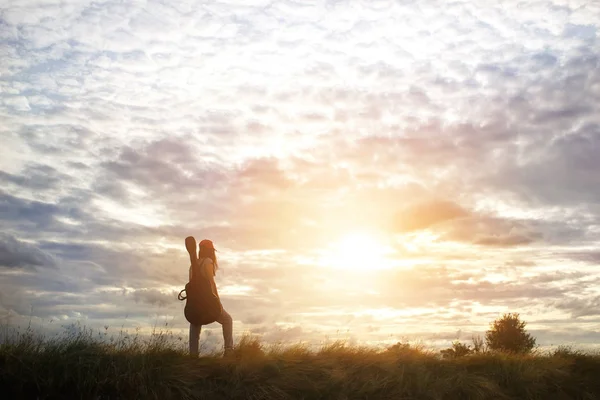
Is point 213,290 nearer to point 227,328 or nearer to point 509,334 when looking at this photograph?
point 227,328

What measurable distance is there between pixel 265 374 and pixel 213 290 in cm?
230

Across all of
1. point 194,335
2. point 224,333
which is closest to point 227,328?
A: point 224,333

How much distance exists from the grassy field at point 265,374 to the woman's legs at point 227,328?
394mm

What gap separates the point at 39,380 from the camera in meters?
11.9

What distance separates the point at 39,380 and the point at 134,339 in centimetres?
227

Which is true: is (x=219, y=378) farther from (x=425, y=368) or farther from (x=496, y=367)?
(x=496, y=367)

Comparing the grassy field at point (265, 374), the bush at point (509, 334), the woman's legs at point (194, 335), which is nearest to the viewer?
the grassy field at point (265, 374)

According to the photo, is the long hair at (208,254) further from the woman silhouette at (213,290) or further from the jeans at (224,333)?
the jeans at (224,333)

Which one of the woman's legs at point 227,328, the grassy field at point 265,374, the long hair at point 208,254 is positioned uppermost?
the long hair at point 208,254

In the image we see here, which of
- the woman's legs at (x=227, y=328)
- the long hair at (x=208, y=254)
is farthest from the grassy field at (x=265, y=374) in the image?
the long hair at (x=208, y=254)

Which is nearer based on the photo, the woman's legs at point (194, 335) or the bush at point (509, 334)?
the woman's legs at point (194, 335)

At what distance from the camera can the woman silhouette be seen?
14289 mm

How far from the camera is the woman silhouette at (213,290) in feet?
46.9

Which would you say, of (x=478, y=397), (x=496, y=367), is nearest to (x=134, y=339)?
(x=478, y=397)
